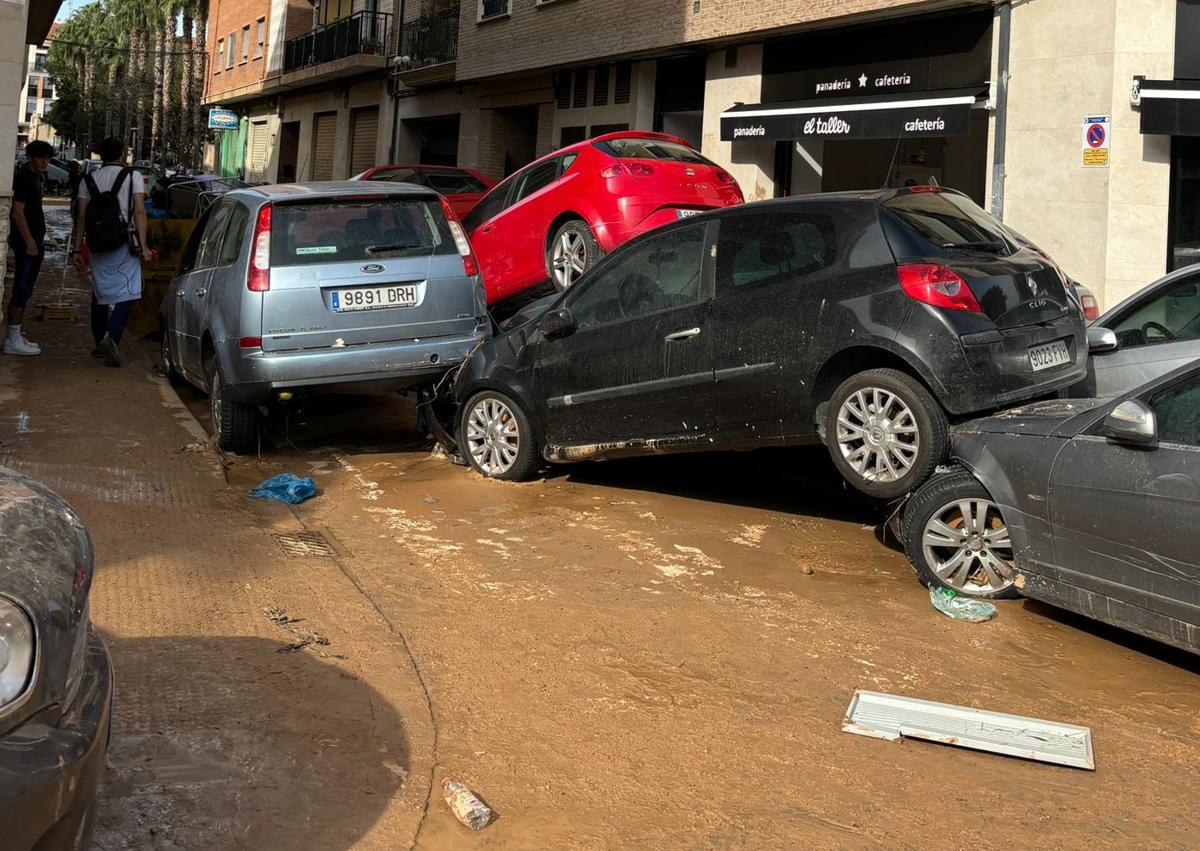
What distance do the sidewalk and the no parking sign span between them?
33.8ft

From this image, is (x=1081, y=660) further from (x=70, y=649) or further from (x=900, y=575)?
(x=70, y=649)

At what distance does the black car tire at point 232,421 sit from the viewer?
8578 mm

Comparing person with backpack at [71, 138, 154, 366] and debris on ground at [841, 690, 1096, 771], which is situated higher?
person with backpack at [71, 138, 154, 366]

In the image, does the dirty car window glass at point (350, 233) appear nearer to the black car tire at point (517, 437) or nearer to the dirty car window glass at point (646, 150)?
the black car tire at point (517, 437)

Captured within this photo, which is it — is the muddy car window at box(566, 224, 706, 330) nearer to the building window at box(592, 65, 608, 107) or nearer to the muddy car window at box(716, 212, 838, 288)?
→ the muddy car window at box(716, 212, 838, 288)

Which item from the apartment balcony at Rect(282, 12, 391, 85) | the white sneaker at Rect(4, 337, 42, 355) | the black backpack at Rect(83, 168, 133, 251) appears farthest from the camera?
the apartment balcony at Rect(282, 12, 391, 85)

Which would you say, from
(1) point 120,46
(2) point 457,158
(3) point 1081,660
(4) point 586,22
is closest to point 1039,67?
(4) point 586,22

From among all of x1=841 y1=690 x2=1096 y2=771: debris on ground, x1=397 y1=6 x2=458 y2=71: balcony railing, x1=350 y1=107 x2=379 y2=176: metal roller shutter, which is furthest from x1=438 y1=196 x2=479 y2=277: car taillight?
x1=350 y1=107 x2=379 y2=176: metal roller shutter

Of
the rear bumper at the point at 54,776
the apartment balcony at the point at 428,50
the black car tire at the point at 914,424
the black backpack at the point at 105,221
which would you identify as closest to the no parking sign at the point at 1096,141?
the black car tire at the point at 914,424

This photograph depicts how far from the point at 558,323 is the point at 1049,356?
2.82 m

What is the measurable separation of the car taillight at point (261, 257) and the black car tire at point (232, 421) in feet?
2.24

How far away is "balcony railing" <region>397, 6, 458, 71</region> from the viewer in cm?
2878

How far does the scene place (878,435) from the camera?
624 cm

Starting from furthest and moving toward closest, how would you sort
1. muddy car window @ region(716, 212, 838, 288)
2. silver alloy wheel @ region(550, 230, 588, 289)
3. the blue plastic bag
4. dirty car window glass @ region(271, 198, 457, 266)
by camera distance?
silver alloy wheel @ region(550, 230, 588, 289) < dirty car window glass @ region(271, 198, 457, 266) < the blue plastic bag < muddy car window @ region(716, 212, 838, 288)
